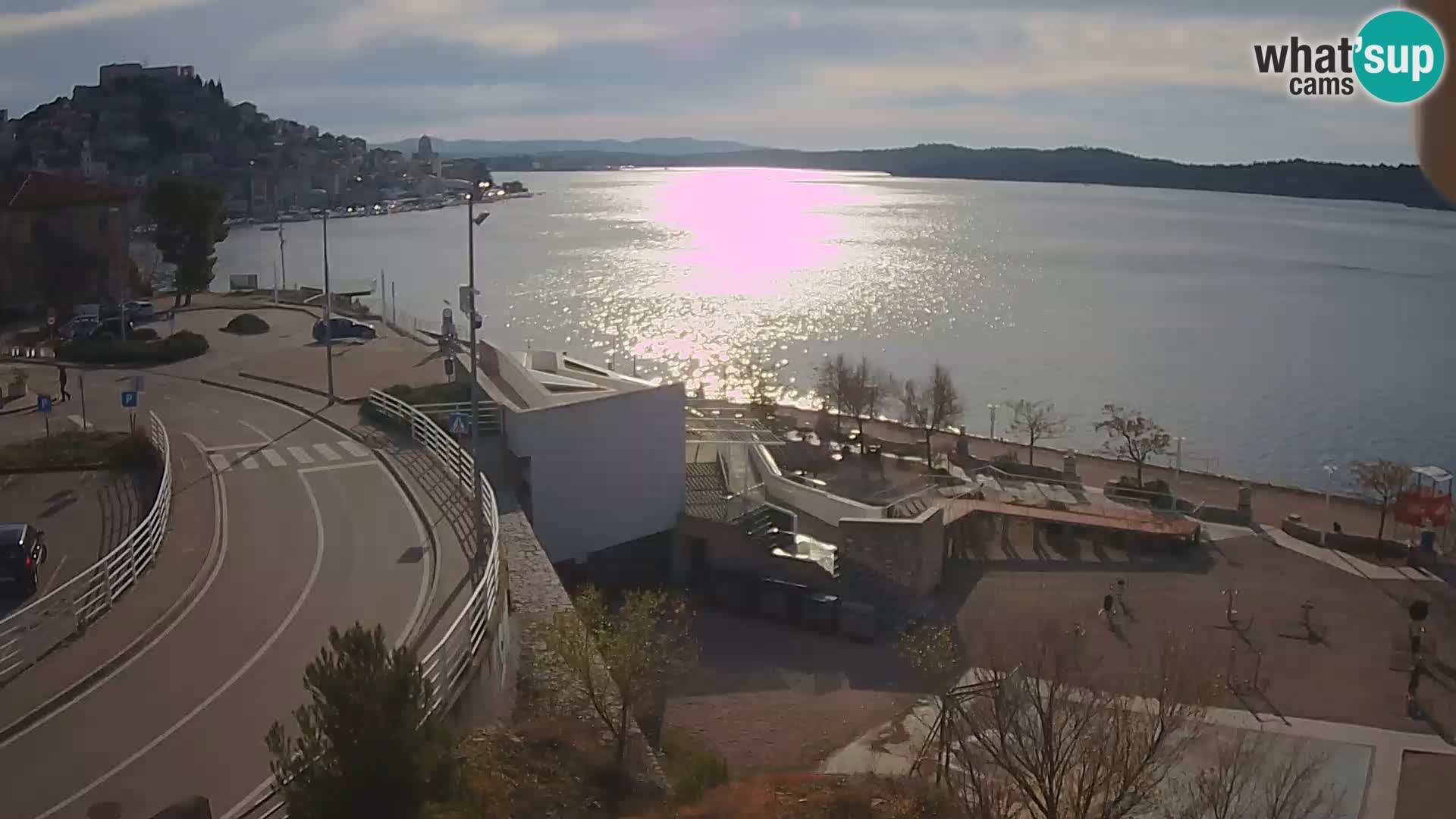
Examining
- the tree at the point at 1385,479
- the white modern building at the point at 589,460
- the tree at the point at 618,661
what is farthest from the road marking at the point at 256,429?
the tree at the point at 1385,479

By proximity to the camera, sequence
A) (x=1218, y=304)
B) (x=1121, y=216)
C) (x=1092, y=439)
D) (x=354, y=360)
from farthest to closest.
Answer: (x=1121, y=216), (x=1218, y=304), (x=1092, y=439), (x=354, y=360)

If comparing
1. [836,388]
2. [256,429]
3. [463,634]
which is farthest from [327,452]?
[836,388]

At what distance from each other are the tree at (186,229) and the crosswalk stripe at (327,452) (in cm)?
2375

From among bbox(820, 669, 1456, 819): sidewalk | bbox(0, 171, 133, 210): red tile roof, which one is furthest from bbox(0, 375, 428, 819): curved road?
bbox(0, 171, 133, 210): red tile roof

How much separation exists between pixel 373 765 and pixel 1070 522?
20733 millimetres

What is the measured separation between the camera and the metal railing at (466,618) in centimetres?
1023

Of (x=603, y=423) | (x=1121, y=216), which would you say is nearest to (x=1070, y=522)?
(x=603, y=423)

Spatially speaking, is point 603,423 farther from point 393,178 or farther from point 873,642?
point 393,178

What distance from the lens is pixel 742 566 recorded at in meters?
21.7

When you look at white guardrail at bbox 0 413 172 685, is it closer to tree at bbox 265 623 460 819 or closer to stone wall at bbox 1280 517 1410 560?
tree at bbox 265 623 460 819

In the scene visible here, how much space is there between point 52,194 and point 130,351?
529 inches

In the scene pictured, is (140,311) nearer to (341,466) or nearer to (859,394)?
(341,466)

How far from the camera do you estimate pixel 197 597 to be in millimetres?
13273

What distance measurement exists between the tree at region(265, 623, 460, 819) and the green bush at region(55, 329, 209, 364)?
26220 millimetres
